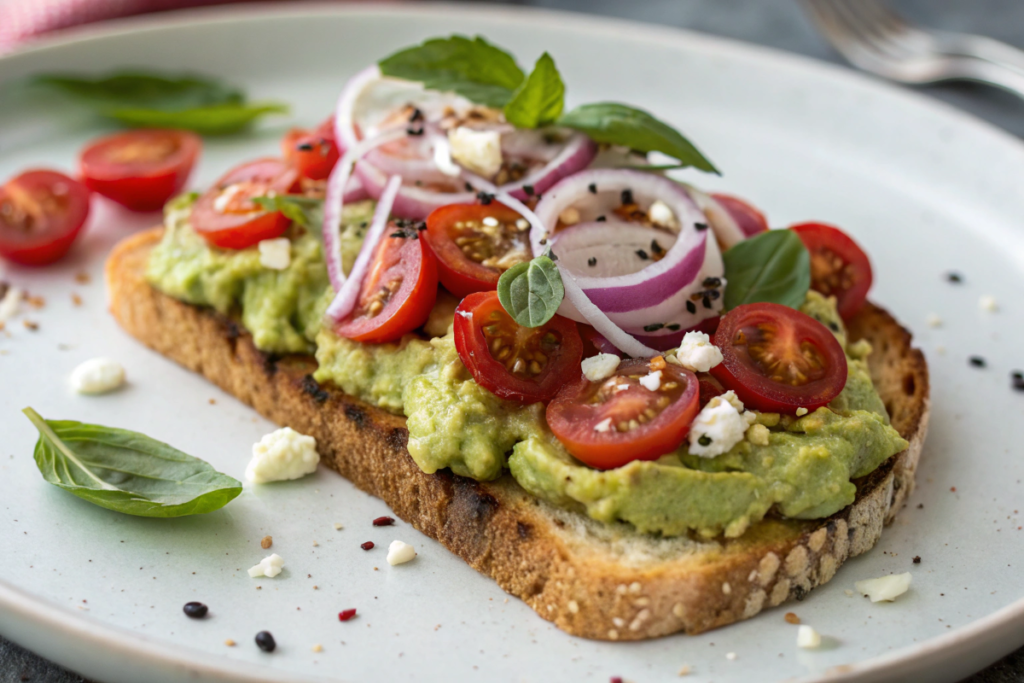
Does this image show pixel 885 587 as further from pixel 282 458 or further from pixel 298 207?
pixel 298 207

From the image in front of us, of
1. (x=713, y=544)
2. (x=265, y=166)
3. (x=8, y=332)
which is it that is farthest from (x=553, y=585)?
(x=8, y=332)

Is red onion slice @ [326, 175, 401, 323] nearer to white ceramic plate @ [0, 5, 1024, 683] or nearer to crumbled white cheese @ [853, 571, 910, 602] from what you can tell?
white ceramic plate @ [0, 5, 1024, 683]

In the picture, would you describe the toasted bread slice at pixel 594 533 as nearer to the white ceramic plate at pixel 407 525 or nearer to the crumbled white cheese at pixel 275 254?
the white ceramic plate at pixel 407 525

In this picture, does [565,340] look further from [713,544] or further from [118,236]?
[118,236]

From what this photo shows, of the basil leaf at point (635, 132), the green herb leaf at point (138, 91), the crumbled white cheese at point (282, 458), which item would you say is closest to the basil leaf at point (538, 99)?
the basil leaf at point (635, 132)

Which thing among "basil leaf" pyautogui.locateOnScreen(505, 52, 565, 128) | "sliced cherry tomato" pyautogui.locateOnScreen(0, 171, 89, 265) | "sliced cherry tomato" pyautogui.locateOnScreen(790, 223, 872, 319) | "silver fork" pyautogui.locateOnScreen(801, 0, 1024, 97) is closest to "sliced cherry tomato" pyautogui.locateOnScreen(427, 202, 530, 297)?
"basil leaf" pyautogui.locateOnScreen(505, 52, 565, 128)

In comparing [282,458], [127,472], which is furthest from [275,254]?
[127,472]
